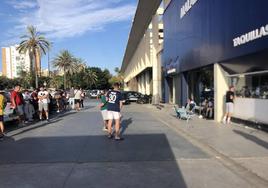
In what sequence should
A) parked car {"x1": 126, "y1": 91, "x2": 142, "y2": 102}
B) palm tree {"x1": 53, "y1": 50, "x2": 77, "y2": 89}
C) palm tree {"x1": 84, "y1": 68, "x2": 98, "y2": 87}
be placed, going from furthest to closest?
1. palm tree {"x1": 84, "y1": 68, "x2": 98, "y2": 87}
2. palm tree {"x1": 53, "y1": 50, "x2": 77, "y2": 89}
3. parked car {"x1": 126, "y1": 91, "x2": 142, "y2": 102}

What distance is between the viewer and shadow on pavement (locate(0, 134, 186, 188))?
743cm

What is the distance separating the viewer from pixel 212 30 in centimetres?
1856

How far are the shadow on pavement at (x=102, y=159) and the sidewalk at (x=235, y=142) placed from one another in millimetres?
1197

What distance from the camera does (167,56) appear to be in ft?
109

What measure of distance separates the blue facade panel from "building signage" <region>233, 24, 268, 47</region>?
10 cm

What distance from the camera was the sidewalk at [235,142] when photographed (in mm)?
9003

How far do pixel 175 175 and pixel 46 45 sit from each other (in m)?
64.0

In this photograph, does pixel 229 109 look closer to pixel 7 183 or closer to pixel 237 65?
pixel 237 65

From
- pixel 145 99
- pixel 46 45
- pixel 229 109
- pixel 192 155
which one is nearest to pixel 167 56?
pixel 145 99

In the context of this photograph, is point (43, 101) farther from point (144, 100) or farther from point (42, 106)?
point (144, 100)

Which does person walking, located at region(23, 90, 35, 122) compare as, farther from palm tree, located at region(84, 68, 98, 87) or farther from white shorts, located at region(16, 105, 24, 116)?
palm tree, located at region(84, 68, 98, 87)

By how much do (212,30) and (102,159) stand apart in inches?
424

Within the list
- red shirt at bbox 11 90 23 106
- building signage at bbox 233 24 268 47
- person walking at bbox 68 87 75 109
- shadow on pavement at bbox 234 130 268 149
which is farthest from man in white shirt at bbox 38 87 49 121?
person walking at bbox 68 87 75 109

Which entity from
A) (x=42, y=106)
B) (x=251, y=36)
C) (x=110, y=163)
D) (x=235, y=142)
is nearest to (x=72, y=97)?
(x=42, y=106)
